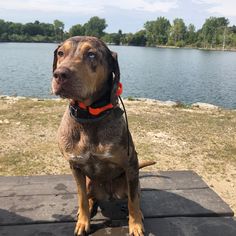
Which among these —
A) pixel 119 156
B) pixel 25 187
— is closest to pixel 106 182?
pixel 119 156

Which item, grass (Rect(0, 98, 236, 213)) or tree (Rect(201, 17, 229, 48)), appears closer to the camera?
grass (Rect(0, 98, 236, 213))

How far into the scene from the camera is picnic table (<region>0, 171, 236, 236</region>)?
3523mm

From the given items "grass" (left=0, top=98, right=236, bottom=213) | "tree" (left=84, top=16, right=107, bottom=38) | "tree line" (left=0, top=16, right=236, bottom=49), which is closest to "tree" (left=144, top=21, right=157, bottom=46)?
"tree line" (left=0, top=16, right=236, bottom=49)

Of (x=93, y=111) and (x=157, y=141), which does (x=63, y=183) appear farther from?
(x=157, y=141)

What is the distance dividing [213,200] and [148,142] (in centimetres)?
481

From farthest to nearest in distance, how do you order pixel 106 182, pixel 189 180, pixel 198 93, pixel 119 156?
pixel 198 93 < pixel 189 180 < pixel 106 182 < pixel 119 156

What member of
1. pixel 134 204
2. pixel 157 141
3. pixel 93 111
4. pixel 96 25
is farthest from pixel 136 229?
pixel 96 25

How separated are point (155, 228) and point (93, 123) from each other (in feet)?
4.13

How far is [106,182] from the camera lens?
3.71m

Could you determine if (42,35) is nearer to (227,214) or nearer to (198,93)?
(198,93)

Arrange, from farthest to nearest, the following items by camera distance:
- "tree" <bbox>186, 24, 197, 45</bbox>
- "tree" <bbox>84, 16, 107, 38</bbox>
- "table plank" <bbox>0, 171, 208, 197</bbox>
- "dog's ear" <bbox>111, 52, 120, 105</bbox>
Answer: "tree" <bbox>186, 24, 197, 45</bbox> < "tree" <bbox>84, 16, 107, 38</bbox> < "table plank" <bbox>0, 171, 208, 197</bbox> < "dog's ear" <bbox>111, 52, 120, 105</bbox>

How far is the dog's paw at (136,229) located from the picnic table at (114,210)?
8cm

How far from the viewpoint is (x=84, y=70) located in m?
2.96

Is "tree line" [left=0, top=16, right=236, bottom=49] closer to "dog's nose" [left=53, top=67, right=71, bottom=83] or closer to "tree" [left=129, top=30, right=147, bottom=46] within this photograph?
"tree" [left=129, top=30, right=147, bottom=46]
